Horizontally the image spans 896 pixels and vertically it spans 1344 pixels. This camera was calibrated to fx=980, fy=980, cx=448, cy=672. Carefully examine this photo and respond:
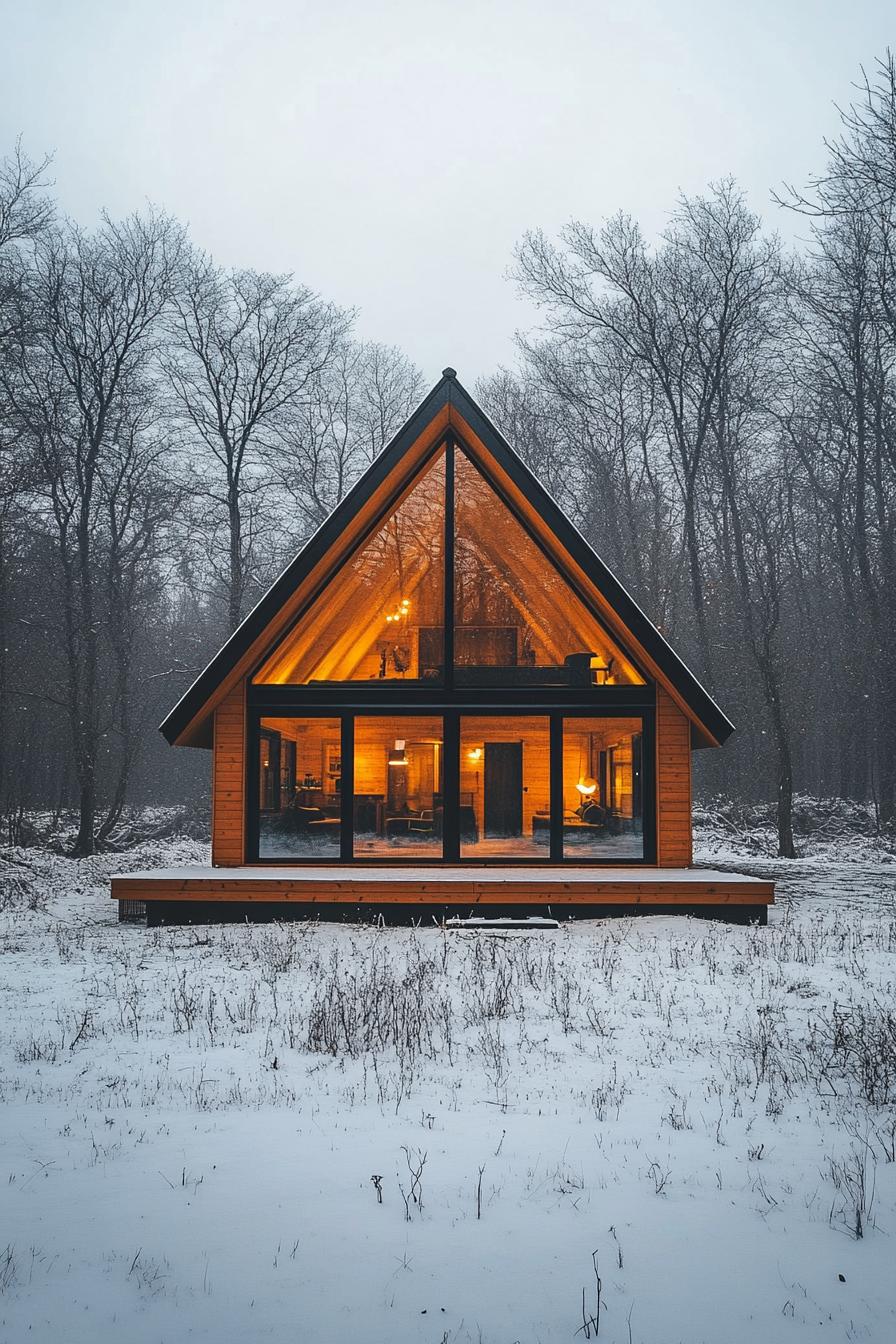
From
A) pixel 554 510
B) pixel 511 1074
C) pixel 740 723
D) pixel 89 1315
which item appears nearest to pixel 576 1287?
pixel 89 1315

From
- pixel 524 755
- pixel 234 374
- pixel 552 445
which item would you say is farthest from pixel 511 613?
pixel 552 445

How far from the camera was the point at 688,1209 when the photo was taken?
3.91 meters

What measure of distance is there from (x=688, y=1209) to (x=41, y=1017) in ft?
15.4

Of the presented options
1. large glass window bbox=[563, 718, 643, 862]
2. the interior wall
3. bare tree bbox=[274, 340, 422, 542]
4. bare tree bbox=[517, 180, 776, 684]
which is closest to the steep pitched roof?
large glass window bbox=[563, 718, 643, 862]

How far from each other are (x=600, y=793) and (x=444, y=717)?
2.21 m

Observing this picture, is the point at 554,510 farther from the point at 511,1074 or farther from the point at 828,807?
the point at 828,807

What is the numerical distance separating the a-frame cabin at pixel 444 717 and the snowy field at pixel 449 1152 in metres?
4.00

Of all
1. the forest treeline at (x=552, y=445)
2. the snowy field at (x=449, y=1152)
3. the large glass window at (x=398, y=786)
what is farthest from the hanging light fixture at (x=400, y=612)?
the forest treeline at (x=552, y=445)

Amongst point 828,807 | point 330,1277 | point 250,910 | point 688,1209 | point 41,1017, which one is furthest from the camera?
point 828,807

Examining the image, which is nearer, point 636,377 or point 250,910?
point 250,910

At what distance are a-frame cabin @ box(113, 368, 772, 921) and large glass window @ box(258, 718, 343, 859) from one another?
0.06ft

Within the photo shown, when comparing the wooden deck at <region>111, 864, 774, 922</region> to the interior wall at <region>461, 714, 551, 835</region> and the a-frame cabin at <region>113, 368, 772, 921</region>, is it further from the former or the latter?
the interior wall at <region>461, 714, 551, 835</region>

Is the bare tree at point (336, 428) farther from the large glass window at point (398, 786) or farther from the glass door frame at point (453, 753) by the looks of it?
the large glass window at point (398, 786)

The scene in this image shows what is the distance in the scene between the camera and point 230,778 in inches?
494
